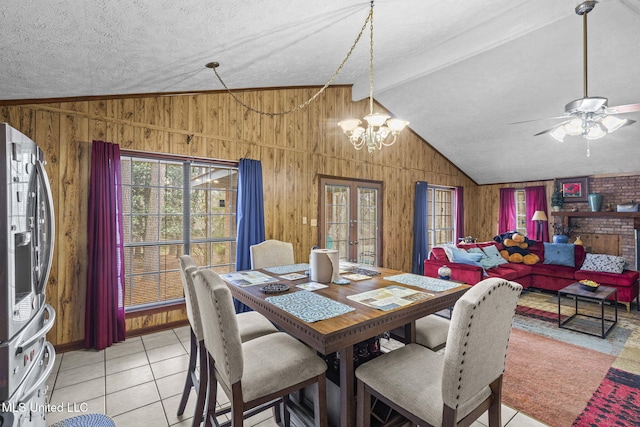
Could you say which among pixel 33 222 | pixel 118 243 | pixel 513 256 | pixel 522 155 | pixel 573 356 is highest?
pixel 522 155

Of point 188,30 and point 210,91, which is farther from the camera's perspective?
point 210,91

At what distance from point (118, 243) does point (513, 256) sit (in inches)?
242

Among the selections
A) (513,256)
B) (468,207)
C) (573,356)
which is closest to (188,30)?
(573,356)

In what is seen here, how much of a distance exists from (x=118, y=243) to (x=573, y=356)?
461 cm

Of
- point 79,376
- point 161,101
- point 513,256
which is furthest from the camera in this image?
point 513,256

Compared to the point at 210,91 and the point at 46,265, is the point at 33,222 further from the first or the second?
the point at 210,91

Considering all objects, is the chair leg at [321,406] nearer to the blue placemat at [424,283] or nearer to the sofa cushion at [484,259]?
the blue placemat at [424,283]

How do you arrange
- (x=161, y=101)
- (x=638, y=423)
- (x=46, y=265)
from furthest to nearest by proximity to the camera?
(x=161, y=101) → (x=638, y=423) → (x=46, y=265)

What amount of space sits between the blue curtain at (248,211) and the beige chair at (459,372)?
2.65 metres

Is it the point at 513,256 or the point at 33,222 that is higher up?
the point at 33,222

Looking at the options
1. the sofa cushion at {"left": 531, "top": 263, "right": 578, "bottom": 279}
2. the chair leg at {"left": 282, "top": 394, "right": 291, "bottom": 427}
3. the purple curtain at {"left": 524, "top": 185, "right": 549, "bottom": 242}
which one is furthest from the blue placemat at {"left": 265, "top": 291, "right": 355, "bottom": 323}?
the purple curtain at {"left": 524, "top": 185, "right": 549, "bottom": 242}

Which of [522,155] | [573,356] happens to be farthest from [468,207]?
[573,356]

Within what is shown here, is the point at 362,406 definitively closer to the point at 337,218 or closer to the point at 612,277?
the point at 337,218

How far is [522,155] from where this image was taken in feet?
19.8
